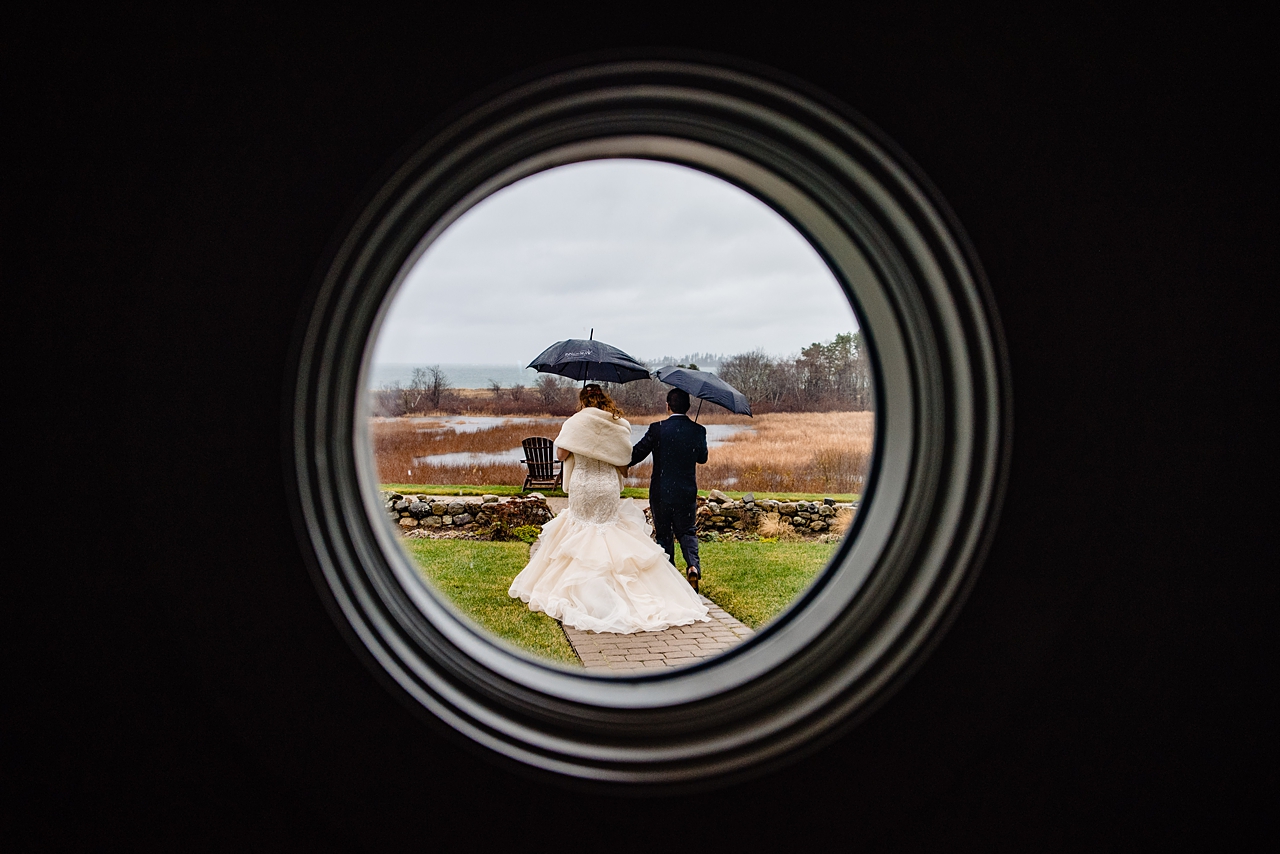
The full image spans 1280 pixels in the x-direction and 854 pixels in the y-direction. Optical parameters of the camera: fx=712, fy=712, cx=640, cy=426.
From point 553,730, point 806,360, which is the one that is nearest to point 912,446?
point 553,730

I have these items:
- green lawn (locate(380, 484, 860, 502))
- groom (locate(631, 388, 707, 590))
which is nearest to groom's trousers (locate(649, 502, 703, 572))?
groom (locate(631, 388, 707, 590))

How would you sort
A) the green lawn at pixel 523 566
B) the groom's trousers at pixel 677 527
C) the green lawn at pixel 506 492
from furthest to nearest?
the green lawn at pixel 506 492, the groom's trousers at pixel 677 527, the green lawn at pixel 523 566

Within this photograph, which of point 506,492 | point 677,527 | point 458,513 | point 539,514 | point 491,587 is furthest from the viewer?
point 506,492

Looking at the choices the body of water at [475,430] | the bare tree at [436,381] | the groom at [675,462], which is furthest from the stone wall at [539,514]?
the groom at [675,462]

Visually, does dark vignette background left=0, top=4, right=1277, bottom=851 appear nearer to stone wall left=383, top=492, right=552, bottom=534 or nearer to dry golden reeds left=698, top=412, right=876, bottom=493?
stone wall left=383, top=492, right=552, bottom=534

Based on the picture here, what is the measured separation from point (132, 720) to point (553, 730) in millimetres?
841

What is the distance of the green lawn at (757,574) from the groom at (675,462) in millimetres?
701

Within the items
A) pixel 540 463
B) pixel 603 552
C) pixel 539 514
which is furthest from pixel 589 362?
pixel 540 463

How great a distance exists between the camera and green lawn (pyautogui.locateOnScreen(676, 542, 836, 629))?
5.54 metres

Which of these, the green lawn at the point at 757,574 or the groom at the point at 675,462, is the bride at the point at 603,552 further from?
the green lawn at the point at 757,574

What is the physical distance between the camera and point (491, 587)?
18.9ft

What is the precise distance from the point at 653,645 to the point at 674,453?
1.32 m

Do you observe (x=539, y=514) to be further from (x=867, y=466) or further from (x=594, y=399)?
(x=867, y=466)

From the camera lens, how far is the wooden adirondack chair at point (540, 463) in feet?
27.6
